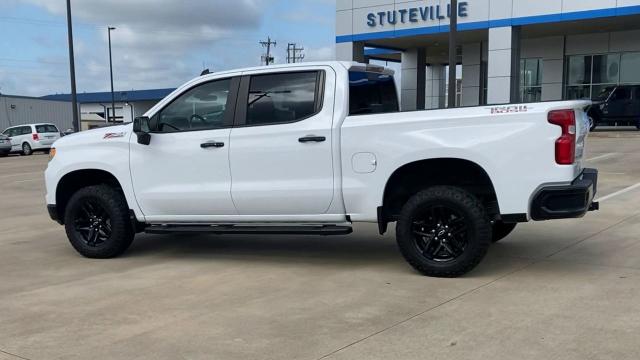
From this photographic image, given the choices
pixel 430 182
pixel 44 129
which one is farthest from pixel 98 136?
pixel 44 129

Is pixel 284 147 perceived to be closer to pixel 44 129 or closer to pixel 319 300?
pixel 319 300

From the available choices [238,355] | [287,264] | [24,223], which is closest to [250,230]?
[287,264]

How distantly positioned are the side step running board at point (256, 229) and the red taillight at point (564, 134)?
6.47 feet

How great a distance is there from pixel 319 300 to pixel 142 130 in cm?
278

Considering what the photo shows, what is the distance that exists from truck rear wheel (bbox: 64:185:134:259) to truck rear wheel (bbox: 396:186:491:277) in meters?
3.11

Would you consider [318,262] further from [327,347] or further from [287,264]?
[327,347]

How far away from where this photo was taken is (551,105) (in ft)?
17.1

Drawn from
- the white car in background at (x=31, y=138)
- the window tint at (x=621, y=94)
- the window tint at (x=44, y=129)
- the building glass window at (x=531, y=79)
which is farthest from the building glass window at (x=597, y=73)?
the window tint at (x=44, y=129)

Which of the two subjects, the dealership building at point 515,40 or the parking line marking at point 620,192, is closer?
the parking line marking at point 620,192

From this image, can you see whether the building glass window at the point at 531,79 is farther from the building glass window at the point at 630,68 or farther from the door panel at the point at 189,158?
the door panel at the point at 189,158

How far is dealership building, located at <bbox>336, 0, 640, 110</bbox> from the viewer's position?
27.5 m

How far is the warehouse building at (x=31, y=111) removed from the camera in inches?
1937

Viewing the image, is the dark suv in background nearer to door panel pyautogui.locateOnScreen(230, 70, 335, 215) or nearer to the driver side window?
door panel pyautogui.locateOnScreen(230, 70, 335, 215)

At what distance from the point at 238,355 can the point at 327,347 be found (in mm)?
593
